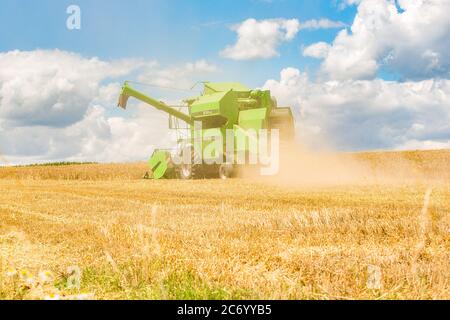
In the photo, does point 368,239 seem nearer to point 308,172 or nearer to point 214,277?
point 214,277

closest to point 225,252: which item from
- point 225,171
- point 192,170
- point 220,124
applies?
point 225,171

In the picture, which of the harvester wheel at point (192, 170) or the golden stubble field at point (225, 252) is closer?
the golden stubble field at point (225, 252)

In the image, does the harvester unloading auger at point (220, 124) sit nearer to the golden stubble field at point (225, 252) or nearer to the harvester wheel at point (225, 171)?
the harvester wheel at point (225, 171)

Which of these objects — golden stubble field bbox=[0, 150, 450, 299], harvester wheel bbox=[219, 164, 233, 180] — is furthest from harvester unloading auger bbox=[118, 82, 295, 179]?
golden stubble field bbox=[0, 150, 450, 299]

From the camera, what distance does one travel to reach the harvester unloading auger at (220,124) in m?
23.6

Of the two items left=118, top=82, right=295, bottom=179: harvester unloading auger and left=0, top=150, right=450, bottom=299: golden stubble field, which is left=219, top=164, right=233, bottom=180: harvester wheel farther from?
left=0, top=150, right=450, bottom=299: golden stubble field

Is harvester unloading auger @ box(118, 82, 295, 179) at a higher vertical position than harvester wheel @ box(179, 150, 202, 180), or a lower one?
higher

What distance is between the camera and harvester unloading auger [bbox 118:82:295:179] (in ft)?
77.5

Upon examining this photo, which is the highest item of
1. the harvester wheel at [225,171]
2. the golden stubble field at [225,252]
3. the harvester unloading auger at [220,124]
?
the harvester unloading auger at [220,124]

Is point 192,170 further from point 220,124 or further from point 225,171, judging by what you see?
point 220,124

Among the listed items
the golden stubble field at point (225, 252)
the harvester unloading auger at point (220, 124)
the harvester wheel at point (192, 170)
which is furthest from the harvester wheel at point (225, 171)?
the golden stubble field at point (225, 252)

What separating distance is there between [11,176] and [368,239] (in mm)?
31411

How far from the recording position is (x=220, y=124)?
960 inches

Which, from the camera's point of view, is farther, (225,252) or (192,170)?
(192,170)
